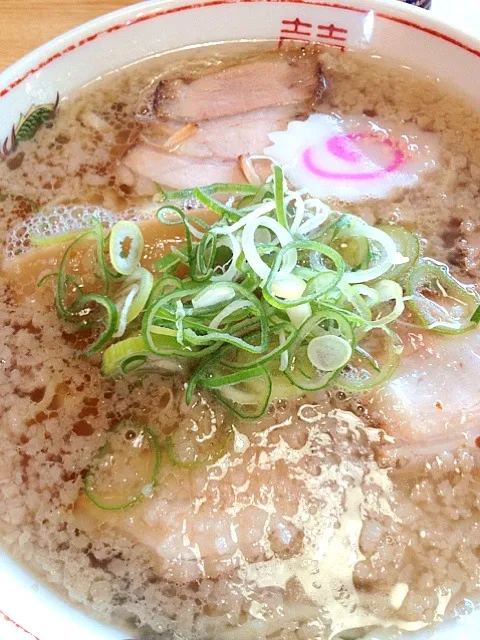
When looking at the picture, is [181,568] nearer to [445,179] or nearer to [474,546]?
[474,546]

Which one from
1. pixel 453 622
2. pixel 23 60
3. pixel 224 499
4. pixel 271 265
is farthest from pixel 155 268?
pixel 453 622

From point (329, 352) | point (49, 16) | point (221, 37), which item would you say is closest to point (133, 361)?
point (329, 352)

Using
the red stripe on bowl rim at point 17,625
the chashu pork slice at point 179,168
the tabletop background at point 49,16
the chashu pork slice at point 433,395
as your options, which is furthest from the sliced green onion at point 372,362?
the tabletop background at point 49,16

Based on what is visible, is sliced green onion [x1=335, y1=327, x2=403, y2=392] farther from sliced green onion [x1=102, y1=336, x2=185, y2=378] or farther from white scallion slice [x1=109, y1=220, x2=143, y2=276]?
white scallion slice [x1=109, y1=220, x2=143, y2=276]

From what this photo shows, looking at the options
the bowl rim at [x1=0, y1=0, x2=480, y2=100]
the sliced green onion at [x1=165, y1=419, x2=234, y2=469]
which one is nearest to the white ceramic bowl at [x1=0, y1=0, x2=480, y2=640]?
the bowl rim at [x1=0, y1=0, x2=480, y2=100]

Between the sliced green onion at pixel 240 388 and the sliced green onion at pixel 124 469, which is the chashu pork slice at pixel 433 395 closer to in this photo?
the sliced green onion at pixel 240 388

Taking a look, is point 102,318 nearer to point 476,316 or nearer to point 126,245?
point 126,245
